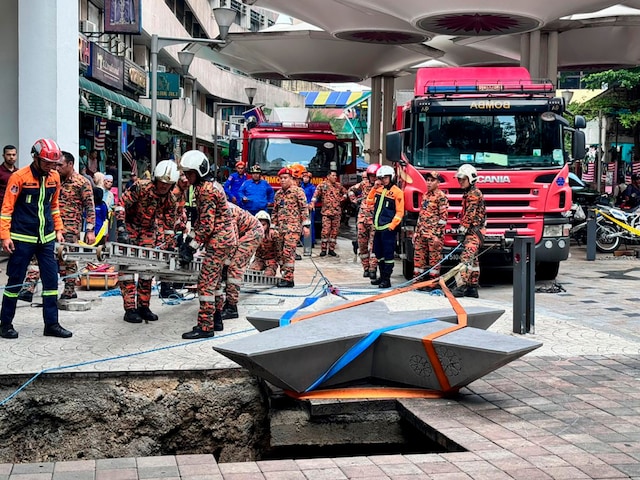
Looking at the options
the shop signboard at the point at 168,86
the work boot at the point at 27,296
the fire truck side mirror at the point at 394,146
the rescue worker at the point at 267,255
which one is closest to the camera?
the work boot at the point at 27,296

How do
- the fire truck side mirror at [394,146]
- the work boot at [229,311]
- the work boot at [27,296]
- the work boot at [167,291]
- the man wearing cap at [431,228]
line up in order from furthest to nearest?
the fire truck side mirror at [394,146] < the man wearing cap at [431,228] < the work boot at [167,291] < the work boot at [27,296] < the work boot at [229,311]

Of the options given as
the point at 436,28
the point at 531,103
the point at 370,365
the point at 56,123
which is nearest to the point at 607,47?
the point at 436,28

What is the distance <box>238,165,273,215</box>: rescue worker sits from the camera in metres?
18.3

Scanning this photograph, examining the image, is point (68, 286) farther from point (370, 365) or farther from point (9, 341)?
point (370, 365)

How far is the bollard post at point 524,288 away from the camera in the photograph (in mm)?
9195

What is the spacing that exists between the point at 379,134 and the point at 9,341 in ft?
95.8

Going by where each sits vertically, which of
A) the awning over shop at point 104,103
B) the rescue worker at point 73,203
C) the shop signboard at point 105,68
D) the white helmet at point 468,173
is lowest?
the rescue worker at point 73,203

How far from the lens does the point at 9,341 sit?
838 cm

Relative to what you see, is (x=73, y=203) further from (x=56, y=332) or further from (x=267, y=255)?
(x=267, y=255)

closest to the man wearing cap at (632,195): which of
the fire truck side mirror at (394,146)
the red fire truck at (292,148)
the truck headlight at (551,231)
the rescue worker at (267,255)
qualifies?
the red fire truck at (292,148)

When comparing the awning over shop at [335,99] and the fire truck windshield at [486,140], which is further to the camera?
the awning over shop at [335,99]

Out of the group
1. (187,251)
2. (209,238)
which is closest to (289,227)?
(187,251)

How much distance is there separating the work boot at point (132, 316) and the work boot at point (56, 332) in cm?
106

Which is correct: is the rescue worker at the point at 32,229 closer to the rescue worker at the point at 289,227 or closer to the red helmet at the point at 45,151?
the red helmet at the point at 45,151
